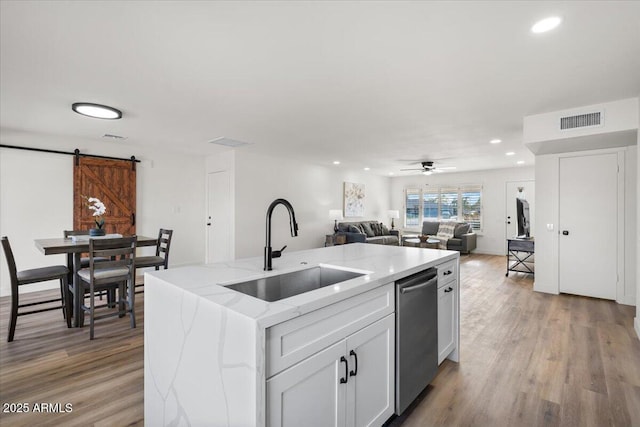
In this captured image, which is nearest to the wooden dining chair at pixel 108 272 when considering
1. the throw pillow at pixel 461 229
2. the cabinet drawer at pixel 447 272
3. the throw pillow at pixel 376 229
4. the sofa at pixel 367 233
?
the cabinet drawer at pixel 447 272

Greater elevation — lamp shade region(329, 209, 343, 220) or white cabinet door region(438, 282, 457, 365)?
lamp shade region(329, 209, 343, 220)

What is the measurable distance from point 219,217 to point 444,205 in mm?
6675

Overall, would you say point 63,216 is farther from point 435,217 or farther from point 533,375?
point 435,217

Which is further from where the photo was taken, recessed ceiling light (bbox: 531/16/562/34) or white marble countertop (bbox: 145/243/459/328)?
recessed ceiling light (bbox: 531/16/562/34)

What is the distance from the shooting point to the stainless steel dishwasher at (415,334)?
173 centimetres

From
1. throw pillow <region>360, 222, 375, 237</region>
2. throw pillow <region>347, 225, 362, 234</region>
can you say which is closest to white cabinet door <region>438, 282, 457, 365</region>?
throw pillow <region>347, 225, 362, 234</region>

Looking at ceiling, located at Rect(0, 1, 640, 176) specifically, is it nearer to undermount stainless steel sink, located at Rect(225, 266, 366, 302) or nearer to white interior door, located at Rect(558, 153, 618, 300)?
white interior door, located at Rect(558, 153, 618, 300)

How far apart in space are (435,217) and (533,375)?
7703mm

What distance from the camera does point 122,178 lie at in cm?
525

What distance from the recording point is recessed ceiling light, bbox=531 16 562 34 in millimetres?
1798

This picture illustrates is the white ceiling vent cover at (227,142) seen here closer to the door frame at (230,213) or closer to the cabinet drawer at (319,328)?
the door frame at (230,213)

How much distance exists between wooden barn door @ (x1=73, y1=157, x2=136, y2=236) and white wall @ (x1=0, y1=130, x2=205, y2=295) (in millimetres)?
102

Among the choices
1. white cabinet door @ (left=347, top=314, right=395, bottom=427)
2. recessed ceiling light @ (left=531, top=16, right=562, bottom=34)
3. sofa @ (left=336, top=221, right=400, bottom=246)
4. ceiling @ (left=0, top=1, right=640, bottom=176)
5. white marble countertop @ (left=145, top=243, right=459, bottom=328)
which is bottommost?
white cabinet door @ (left=347, top=314, right=395, bottom=427)

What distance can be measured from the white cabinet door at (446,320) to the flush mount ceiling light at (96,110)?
369cm
